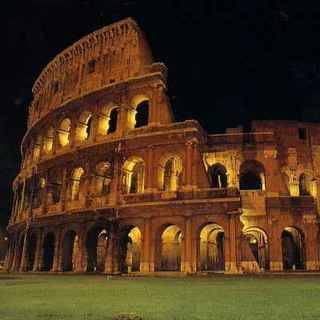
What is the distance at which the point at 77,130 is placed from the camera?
86.8 feet

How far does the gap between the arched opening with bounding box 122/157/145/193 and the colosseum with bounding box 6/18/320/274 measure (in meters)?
0.08

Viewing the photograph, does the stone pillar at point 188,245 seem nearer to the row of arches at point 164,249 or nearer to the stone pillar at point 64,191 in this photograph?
the row of arches at point 164,249

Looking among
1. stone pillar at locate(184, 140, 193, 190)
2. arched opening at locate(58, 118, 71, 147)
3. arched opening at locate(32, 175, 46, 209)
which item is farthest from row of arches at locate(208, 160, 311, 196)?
arched opening at locate(32, 175, 46, 209)

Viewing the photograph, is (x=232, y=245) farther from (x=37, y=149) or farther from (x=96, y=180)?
(x=37, y=149)

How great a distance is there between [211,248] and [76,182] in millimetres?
10132

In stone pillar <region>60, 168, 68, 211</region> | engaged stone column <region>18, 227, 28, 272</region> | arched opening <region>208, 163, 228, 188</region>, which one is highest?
arched opening <region>208, 163, 228, 188</region>

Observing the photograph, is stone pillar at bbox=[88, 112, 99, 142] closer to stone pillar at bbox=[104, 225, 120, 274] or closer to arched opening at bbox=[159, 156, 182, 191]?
arched opening at bbox=[159, 156, 182, 191]

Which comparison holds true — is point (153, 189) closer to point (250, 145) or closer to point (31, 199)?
→ point (250, 145)

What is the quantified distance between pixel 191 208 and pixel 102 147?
7461mm

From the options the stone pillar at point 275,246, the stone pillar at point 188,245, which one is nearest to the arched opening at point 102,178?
the stone pillar at point 188,245

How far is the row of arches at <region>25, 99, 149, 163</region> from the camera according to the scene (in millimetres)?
24422

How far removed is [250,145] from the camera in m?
23.8

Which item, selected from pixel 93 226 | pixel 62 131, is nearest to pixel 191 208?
pixel 93 226

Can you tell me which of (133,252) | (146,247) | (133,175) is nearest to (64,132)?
(133,175)
